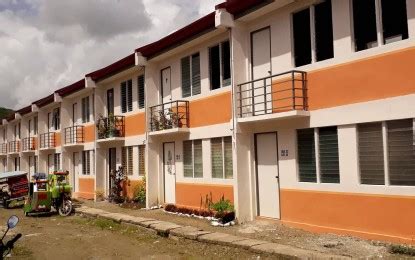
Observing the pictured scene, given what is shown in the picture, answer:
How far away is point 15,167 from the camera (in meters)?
41.0

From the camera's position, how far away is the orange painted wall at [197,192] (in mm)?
15102

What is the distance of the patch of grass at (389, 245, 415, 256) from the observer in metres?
9.01

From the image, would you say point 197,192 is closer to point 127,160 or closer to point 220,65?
point 220,65

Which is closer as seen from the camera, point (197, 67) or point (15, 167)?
point (197, 67)

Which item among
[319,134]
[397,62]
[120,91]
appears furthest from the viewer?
[120,91]

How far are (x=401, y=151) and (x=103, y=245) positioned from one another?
7.86m

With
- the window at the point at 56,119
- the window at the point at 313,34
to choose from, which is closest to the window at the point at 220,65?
the window at the point at 313,34

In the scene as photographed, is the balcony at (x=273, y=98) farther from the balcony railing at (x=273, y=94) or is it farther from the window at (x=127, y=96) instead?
the window at (x=127, y=96)

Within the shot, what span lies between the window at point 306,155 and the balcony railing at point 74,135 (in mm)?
17161

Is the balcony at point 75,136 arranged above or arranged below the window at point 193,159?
above

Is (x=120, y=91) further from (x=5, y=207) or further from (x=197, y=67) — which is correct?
(x=5, y=207)

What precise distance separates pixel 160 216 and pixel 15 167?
96.0 feet

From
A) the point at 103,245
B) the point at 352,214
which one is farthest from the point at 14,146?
the point at 352,214

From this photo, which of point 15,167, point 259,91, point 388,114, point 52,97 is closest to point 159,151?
point 259,91
